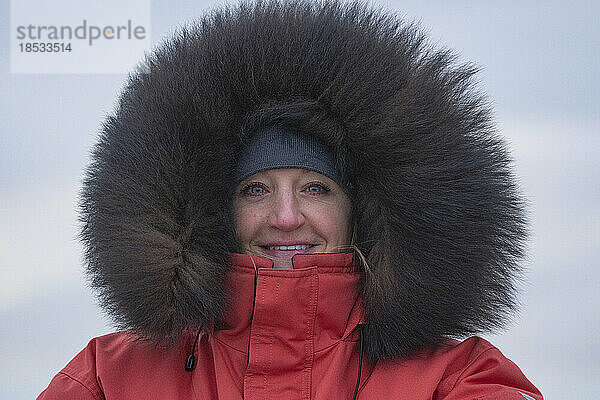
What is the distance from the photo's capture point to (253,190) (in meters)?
1.62

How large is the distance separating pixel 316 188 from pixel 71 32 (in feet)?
3.90

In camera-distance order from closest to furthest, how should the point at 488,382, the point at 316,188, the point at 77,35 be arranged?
the point at 488,382, the point at 316,188, the point at 77,35

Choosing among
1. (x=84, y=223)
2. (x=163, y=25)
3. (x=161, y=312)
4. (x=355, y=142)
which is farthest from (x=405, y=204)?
(x=163, y=25)

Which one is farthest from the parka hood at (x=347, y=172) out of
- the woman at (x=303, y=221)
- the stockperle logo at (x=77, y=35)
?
the stockperle logo at (x=77, y=35)

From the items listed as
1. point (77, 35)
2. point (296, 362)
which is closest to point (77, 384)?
point (296, 362)

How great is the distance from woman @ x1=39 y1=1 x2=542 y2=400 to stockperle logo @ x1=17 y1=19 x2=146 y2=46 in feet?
3.09

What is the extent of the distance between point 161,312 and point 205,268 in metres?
0.10

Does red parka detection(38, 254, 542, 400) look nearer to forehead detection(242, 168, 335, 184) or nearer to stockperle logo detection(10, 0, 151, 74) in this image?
forehead detection(242, 168, 335, 184)

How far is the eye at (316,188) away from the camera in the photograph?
1.61 metres

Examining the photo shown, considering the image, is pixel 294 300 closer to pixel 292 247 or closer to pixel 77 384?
pixel 292 247

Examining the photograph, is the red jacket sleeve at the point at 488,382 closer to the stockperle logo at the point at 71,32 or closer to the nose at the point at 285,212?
the nose at the point at 285,212

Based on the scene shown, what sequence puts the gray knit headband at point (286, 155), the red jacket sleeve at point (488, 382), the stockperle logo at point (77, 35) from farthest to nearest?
the stockperle logo at point (77, 35) → the gray knit headband at point (286, 155) → the red jacket sleeve at point (488, 382)

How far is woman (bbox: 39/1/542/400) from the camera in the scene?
153cm

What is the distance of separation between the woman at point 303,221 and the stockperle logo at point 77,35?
2.93ft
